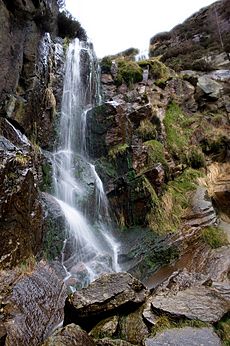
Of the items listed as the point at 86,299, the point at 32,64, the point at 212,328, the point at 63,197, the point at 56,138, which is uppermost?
the point at 32,64

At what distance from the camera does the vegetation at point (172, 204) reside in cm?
832

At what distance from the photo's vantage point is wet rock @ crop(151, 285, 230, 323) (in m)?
3.91

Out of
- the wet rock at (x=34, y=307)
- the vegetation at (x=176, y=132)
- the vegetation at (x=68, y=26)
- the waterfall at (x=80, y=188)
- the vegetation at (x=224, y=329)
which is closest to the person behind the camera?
the vegetation at (x=224, y=329)

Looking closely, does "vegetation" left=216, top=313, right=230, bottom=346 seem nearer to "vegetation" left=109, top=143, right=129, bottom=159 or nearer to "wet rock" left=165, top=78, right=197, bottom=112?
"vegetation" left=109, top=143, right=129, bottom=159

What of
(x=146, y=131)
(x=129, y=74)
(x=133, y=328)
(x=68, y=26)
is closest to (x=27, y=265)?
(x=133, y=328)

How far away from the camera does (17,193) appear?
5320 mm

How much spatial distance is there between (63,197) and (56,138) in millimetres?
2565

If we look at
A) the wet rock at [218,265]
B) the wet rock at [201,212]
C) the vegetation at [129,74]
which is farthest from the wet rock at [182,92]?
the wet rock at [218,265]

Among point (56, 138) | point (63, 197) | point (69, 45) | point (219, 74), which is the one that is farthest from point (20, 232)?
point (219, 74)

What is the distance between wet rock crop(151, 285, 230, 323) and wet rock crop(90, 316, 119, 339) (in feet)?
1.78

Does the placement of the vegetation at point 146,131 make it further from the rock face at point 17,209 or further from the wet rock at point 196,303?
the wet rock at point 196,303

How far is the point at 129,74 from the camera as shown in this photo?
14.1 metres

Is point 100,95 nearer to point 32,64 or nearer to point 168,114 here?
point 168,114

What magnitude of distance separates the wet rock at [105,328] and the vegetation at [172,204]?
4.15m
